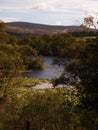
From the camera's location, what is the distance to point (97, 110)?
3056cm

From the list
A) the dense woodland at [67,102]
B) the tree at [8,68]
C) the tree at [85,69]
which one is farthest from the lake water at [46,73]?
the tree at [85,69]

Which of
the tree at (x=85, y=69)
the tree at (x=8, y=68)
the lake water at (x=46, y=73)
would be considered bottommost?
the lake water at (x=46, y=73)

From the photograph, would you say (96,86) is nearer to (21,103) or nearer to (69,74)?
(69,74)

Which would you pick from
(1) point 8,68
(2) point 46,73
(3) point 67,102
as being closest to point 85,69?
(3) point 67,102

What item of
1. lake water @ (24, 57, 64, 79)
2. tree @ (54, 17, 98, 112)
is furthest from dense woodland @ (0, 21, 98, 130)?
lake water @ (24, 57, 64, 79)

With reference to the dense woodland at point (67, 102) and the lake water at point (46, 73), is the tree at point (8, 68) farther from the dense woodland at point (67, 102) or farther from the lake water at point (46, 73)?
the lake water at point (46, 73)

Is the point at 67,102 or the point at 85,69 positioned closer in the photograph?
the point at 67,102

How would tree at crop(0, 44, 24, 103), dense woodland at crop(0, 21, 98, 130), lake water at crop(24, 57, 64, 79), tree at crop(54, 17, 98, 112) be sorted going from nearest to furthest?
dense woodland at crop(0, 21, 98, 130)
tree at crop(54, 17, 98, 112)
tree at crop(0, 44, 24, 103)
lake water at crop(24, 57, 64, 79)

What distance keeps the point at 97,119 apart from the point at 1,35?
37.0 m

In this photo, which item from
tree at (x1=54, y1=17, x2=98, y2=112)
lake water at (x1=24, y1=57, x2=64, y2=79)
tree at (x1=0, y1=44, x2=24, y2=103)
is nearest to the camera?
tree at (x1=54, y1=17, x2=98, y2=112)

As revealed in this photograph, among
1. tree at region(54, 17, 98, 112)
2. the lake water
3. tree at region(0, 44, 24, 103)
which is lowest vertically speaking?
the lake water

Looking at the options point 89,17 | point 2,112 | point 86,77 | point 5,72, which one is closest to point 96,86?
point 86,77

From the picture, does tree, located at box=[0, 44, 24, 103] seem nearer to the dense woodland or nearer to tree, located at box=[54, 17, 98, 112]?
the dense woodland

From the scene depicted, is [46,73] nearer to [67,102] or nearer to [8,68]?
[8,68]
